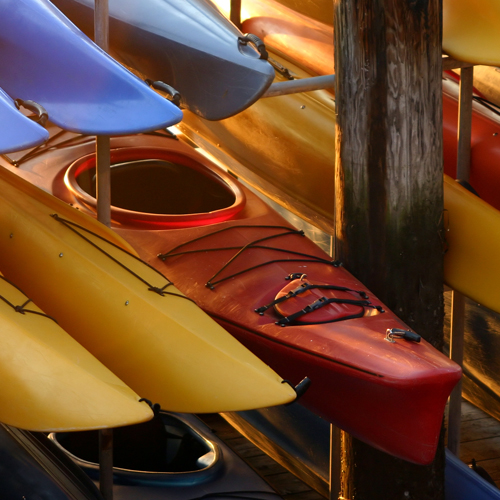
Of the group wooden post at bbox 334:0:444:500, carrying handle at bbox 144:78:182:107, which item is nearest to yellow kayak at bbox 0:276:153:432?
carrying handle at bbox 144:78:182:107

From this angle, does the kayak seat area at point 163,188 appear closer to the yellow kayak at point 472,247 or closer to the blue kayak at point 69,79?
the blue kayak at point 69,79

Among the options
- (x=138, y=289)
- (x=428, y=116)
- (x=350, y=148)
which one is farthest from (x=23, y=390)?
(x=428, y=116)

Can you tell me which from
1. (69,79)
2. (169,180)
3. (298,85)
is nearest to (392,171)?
(298,85)

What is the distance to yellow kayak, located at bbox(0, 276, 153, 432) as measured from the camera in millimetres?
1865

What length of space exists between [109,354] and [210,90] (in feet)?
3.92

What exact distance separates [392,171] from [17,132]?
1.20 meters

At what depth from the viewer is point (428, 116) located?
2590mm

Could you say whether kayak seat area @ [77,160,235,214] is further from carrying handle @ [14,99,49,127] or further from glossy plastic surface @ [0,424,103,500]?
glossy plastic surface @ [0,424,103,500]

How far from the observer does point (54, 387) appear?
191cm

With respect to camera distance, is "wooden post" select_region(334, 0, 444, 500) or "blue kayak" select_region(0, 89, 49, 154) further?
"wooden post" select_region(334, 0, 444, 500)

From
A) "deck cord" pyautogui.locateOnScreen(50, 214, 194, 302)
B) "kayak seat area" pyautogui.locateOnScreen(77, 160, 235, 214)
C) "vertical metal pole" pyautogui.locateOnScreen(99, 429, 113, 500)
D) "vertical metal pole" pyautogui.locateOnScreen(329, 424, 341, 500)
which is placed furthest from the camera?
"kayak seat area" pyautogui.locateOnScreen(77, 160, 235, 214)

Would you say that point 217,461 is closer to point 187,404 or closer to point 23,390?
point 187,404

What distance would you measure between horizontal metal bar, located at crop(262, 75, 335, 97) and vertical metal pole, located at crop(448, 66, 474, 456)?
21.4 inches

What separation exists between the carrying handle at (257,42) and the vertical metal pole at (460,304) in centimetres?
77
